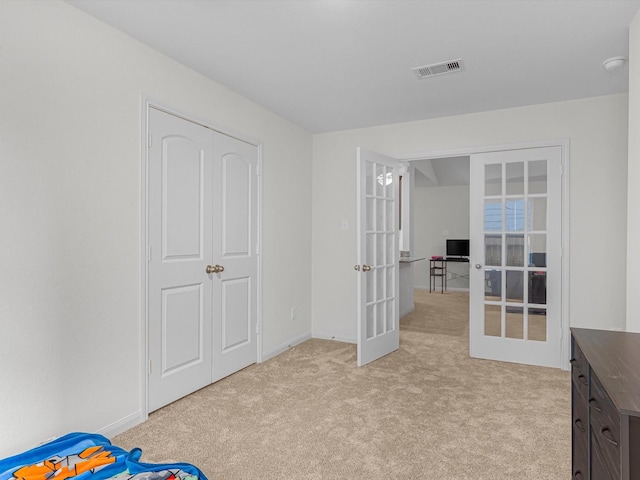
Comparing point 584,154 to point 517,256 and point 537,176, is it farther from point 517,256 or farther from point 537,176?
point 517,256

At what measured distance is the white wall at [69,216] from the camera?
186cm

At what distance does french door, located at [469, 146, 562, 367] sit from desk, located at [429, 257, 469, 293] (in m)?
4.71

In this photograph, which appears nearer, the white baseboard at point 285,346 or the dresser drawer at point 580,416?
the dresser drawer at point 580,416

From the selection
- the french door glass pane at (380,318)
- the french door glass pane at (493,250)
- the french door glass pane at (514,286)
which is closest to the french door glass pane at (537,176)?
the french door glass pane at (493,250)

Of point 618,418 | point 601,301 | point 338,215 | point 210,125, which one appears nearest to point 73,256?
point 210,125

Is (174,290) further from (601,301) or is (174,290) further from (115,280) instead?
(601,301)

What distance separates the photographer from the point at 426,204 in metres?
9.20

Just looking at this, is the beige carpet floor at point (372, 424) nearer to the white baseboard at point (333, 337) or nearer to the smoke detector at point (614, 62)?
the white baseboard at point (333, 337)

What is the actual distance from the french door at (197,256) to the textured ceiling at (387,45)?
1.86ft

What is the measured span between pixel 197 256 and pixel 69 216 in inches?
39.6

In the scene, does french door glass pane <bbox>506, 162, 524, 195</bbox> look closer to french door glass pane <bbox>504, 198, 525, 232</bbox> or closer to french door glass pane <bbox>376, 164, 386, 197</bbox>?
french door glass pane <bbox>504, 198, 525, 232</bbox>

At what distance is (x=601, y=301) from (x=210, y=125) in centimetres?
366

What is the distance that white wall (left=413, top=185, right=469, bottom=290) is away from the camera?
8.75 m

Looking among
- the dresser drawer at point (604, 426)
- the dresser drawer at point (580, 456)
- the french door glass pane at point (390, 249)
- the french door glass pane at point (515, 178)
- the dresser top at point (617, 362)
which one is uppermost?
the french door glass pane at point (515, 178)
